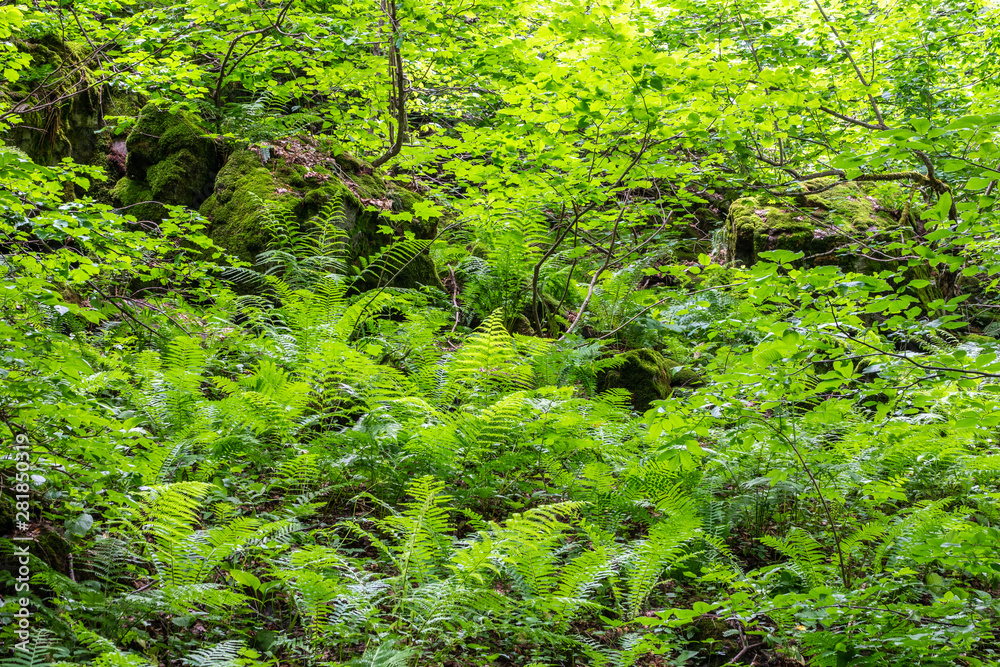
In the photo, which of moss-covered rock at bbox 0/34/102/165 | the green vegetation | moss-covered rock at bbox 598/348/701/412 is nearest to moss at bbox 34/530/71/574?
the green vegetation

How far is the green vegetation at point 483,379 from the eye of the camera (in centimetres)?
238

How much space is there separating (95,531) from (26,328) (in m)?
1.01

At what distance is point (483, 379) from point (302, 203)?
3.22m

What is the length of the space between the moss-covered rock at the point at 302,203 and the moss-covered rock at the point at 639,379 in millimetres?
2247

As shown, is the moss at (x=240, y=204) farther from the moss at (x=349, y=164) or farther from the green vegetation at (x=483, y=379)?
the moss at (x=349, y=164)

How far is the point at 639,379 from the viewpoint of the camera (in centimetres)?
602

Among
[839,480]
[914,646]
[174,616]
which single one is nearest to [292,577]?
[174,616]

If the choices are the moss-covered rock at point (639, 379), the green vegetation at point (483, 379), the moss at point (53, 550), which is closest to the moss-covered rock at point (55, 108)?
the green vegetation at point (483, 379)

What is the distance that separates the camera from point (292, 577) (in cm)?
254

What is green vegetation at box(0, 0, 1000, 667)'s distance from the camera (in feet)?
7.80

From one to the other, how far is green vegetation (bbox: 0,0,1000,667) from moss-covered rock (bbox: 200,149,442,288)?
37 mm

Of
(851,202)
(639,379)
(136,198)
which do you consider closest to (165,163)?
(136,198)

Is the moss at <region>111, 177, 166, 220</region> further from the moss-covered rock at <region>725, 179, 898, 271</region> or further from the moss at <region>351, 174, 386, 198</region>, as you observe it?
the moss-covered rock at <region>725, 179, 898, 271</region>

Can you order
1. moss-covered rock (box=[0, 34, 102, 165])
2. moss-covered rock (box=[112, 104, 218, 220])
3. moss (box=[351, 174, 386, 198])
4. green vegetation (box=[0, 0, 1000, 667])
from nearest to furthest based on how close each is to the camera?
green vegetation (box=[0, 0, 1000, 667]), moss-covered rock (box=[0, 34, 102, 165]), moss-covered rock (box=[112, 104, 218, 220]), moss (box=[351, 174, 386, 198])
